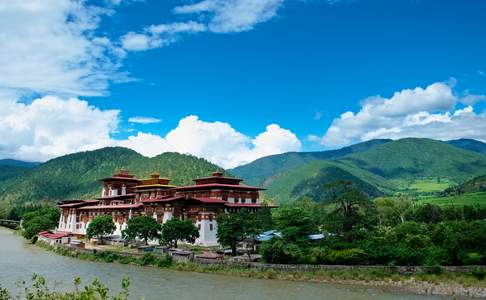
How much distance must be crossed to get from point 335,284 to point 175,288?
1457cm

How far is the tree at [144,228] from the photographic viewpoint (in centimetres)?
6694

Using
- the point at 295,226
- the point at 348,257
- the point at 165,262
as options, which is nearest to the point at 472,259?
the point at 348,257

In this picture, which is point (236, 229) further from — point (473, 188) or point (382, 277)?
point (473, 188)

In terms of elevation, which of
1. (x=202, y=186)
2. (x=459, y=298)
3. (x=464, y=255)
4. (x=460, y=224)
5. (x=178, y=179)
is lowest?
(x=459, y=298)

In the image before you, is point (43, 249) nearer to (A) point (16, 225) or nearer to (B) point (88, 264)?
(B) point (88, 264)

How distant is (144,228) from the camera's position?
66.9 metres

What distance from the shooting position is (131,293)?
131 ft

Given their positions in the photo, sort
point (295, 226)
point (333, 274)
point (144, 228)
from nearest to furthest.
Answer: point (333, 274) → point (295, 226) → point (144, 228)

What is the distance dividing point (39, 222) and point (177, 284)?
6341cm

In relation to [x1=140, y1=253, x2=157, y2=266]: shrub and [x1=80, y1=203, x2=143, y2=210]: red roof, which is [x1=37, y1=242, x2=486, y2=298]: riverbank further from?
[x1=80, y1=203, x2=143, y2=210]: red roof

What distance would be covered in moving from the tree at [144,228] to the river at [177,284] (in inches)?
376

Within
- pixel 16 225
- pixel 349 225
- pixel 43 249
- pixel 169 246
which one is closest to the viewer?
pixel 349 225

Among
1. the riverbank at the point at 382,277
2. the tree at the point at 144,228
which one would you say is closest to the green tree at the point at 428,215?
the riverbank at the point at 382,277

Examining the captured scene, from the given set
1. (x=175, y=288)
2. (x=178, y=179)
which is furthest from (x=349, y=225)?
(x=178, y=179)
